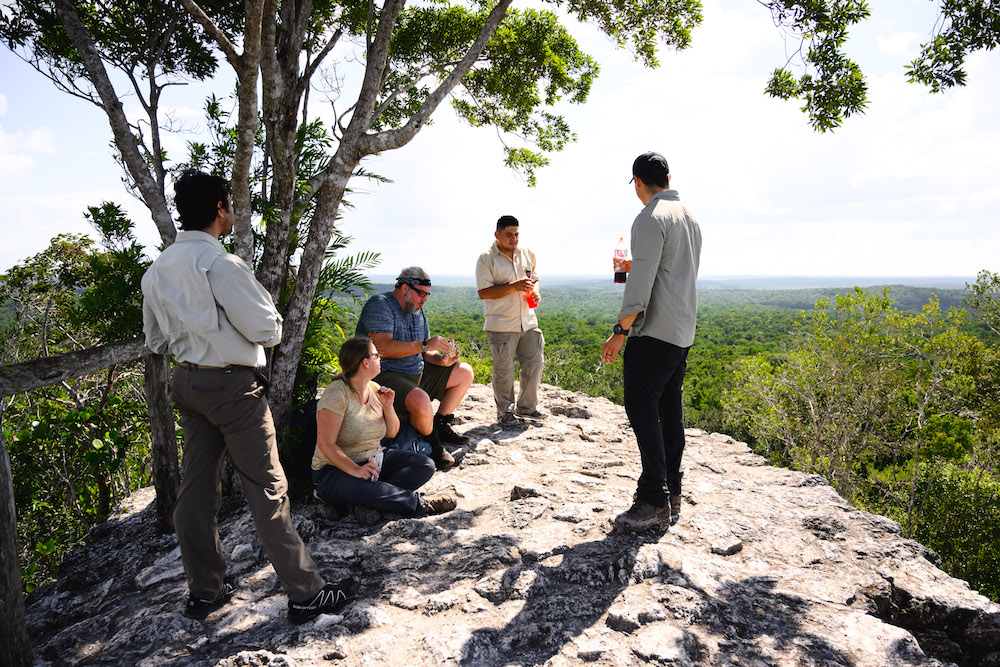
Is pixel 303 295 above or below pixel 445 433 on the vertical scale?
above

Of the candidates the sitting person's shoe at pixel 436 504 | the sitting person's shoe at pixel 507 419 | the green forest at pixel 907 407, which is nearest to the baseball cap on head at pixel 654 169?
the sitting person's shoe at pixel 436 504

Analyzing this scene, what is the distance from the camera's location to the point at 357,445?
350 cm

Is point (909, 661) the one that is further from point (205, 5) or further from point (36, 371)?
point (205, 5)

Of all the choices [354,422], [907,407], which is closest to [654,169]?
[354,422]

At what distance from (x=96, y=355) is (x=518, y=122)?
582 cm

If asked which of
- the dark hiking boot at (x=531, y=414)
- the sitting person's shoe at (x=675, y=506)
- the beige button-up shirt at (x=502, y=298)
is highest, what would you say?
the beige button-up shirt at (x=502, y=298)

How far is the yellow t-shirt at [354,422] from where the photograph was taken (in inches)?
132

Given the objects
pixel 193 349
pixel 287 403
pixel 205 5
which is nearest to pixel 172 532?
pixel 287 403

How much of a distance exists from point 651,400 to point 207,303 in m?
2.31

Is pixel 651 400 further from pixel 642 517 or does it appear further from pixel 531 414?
pixel 531 414

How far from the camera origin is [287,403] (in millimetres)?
4008

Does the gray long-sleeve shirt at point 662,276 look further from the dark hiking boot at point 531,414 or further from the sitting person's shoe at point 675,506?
the dark hiking boot at point 531,414

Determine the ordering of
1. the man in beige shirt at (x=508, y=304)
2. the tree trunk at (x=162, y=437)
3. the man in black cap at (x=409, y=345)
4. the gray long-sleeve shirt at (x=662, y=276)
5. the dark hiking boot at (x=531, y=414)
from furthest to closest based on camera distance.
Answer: the dark hiking boot at (x=531, y=414) < the man in beige shirt at (x=508, y=304) < the man in black cap at (x=409, y=345) < the tree trunk at (x=162, y=437) < the gray long-sleeve shirt at (x=662, y=276)

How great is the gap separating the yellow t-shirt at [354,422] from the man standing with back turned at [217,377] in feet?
2.51
